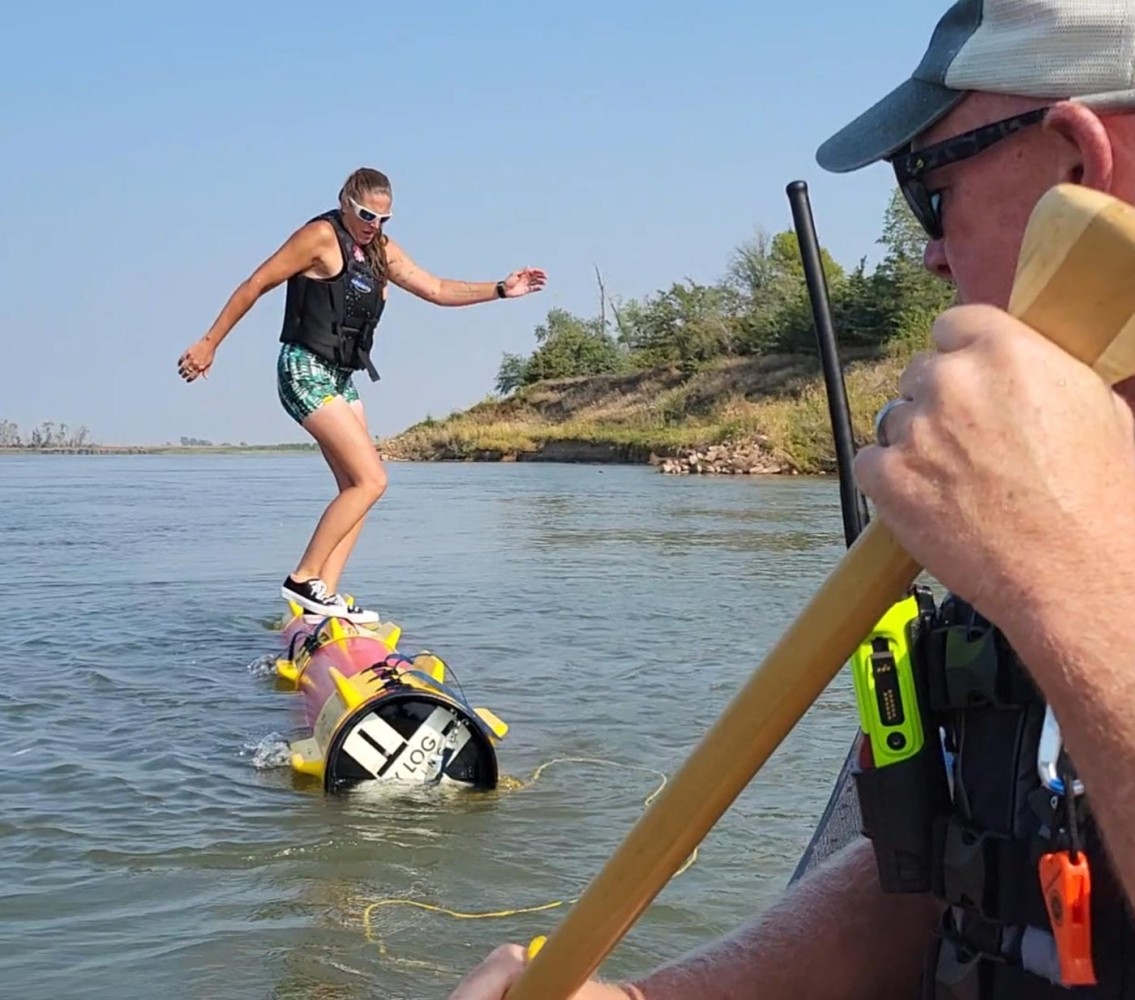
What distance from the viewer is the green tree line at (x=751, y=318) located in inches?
1625

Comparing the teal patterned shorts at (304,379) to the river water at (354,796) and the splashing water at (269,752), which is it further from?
the splashing water at (269,752)

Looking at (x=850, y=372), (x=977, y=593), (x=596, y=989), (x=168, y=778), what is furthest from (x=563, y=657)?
(x=850, y=372)

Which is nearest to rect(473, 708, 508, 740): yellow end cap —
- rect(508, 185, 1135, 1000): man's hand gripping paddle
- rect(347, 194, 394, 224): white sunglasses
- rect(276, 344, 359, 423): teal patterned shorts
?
rect(276, 344, 359, 423): teal patterned shorts

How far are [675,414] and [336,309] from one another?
37.6 metres

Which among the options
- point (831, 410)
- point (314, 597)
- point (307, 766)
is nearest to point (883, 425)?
point (831, 410)

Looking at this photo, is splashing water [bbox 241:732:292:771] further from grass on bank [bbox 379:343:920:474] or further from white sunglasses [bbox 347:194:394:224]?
grass on bank [bbox 379:343:920:474]

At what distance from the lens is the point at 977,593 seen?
1.12 meters

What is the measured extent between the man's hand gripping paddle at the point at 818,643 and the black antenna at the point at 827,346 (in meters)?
0.96

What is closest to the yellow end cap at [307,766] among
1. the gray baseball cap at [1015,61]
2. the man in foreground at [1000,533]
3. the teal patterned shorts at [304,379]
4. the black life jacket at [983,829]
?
the teal patterned shorts at [304,379]

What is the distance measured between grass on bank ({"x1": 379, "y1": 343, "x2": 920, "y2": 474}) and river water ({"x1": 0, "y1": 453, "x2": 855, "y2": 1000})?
16565mm

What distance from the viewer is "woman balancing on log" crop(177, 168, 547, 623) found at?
6770 mm

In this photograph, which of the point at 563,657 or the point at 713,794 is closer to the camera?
the point at 713,794

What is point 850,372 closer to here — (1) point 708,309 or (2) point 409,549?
(1) point 708,309

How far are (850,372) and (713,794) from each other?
37.4 metres
